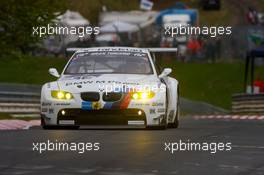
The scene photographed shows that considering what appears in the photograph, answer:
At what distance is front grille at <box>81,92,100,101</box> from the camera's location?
50.5 feet

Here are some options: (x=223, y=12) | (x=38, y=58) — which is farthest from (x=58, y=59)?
(x=223, y=12)

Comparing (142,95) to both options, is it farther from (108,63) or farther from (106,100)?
(108,63)

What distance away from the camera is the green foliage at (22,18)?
2977 cm

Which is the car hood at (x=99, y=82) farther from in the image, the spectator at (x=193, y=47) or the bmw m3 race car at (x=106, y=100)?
the spectator at (x=193, y=47)

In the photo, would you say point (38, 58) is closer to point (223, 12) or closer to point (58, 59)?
point (58, 59)

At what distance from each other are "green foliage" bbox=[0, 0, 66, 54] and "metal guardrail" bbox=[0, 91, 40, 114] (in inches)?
142

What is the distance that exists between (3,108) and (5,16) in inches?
249

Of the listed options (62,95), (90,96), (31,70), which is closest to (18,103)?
(62,95)

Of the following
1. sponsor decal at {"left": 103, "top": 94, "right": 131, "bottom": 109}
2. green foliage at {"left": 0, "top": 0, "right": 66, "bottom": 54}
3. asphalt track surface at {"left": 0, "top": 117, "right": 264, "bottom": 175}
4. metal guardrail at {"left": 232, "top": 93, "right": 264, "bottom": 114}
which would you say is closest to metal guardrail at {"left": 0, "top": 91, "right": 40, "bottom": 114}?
green foliage at {"left": 0, "top": 0, "right": 66, "bottom": 54}

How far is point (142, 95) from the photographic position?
51.2ft

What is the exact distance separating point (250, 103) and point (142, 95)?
54.9 ft

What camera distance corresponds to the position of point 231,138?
1472cm

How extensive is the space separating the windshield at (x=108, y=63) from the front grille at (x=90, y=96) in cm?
111

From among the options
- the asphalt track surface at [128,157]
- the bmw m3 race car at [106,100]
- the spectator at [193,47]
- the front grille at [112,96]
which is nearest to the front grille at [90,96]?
the bmw m3 race car at [106,100]
